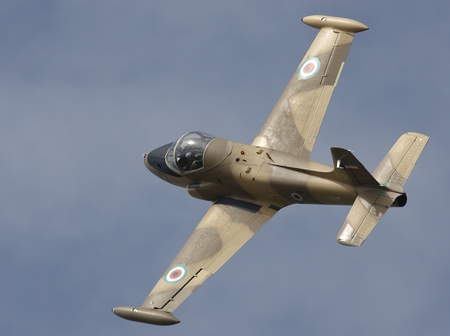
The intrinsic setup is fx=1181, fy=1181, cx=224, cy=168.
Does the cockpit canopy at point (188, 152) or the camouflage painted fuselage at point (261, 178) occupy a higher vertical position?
the cockpit canopy at point (188, 152)

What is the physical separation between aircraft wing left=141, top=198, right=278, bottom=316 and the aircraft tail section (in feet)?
15.0

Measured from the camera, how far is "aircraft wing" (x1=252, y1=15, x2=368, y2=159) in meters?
51.8

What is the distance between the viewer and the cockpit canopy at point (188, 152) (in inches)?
2004

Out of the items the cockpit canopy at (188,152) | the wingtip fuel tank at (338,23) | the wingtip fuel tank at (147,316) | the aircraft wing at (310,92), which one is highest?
the wingtip fuel tank at (338,23)

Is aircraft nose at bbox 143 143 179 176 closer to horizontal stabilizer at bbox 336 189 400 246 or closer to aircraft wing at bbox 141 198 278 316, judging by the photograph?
aircraft wing at bbox 141 198 278 316

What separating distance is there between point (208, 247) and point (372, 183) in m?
7.29

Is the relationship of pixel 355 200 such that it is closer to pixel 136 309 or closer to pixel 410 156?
pixel 410 156

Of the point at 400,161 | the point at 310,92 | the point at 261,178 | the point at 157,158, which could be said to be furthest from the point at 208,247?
the point at 310,92

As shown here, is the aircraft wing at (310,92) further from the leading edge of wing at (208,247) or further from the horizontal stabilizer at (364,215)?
the horizontal stabilizer at (364,215)

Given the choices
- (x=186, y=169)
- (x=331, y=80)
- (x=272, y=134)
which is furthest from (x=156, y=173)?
→ (x=331, y=80)

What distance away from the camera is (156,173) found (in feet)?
174

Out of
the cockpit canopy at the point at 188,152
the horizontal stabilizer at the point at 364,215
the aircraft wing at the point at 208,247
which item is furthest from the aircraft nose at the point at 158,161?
the horizontal stabilizer at the point at 364,215

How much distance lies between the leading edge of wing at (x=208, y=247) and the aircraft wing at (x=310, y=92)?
3384 millimetres

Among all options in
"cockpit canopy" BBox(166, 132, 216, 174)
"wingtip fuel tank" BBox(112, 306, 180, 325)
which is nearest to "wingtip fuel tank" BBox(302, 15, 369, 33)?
"cockpit canopy" BBox(166, 132, 216, 174)
